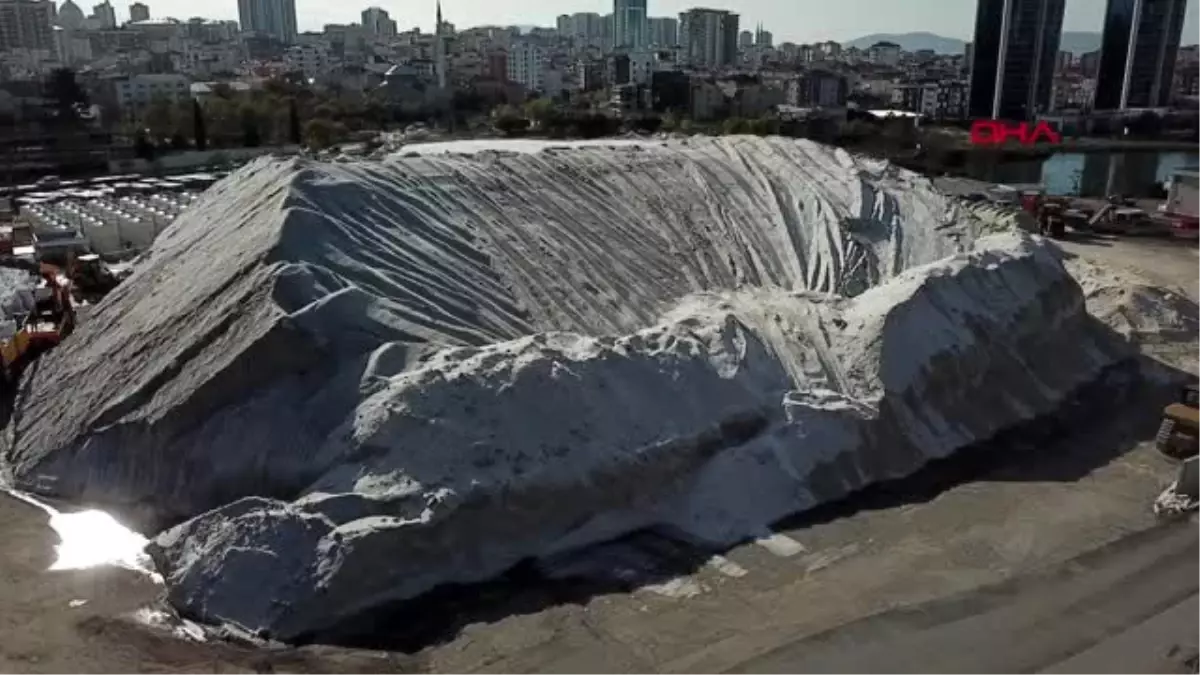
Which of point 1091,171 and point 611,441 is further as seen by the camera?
point 1091,171

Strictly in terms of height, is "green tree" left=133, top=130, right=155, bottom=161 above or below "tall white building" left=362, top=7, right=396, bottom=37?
below

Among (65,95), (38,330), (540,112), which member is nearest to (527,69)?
(65,95)

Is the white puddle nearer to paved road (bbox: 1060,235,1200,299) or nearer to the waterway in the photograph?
paved road (bbox: 1060,235,1200,299)

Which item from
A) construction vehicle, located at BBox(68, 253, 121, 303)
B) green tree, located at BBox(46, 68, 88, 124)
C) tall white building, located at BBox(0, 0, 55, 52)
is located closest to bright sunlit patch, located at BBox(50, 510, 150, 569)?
construction vehicle, located at BBox(68, 253, 121, 303)

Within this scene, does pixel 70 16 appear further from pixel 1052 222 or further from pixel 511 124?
pixel 1052 222

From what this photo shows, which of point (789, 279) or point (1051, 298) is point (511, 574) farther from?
point (1051, 298)

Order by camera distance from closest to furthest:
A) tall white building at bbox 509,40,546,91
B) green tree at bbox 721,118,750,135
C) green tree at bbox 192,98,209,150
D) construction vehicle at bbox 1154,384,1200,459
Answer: construction vehicle at bbox 1154,384,1200,459 → green tree at bbox 721,118,750,135 → green tree at bbox 192,98,209,150 → tall white building at bbox 509,40,546,91

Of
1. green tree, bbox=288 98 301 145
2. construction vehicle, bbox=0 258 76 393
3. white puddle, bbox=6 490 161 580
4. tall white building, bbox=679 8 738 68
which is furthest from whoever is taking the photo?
tall white building, bbox=679 8 738 68
